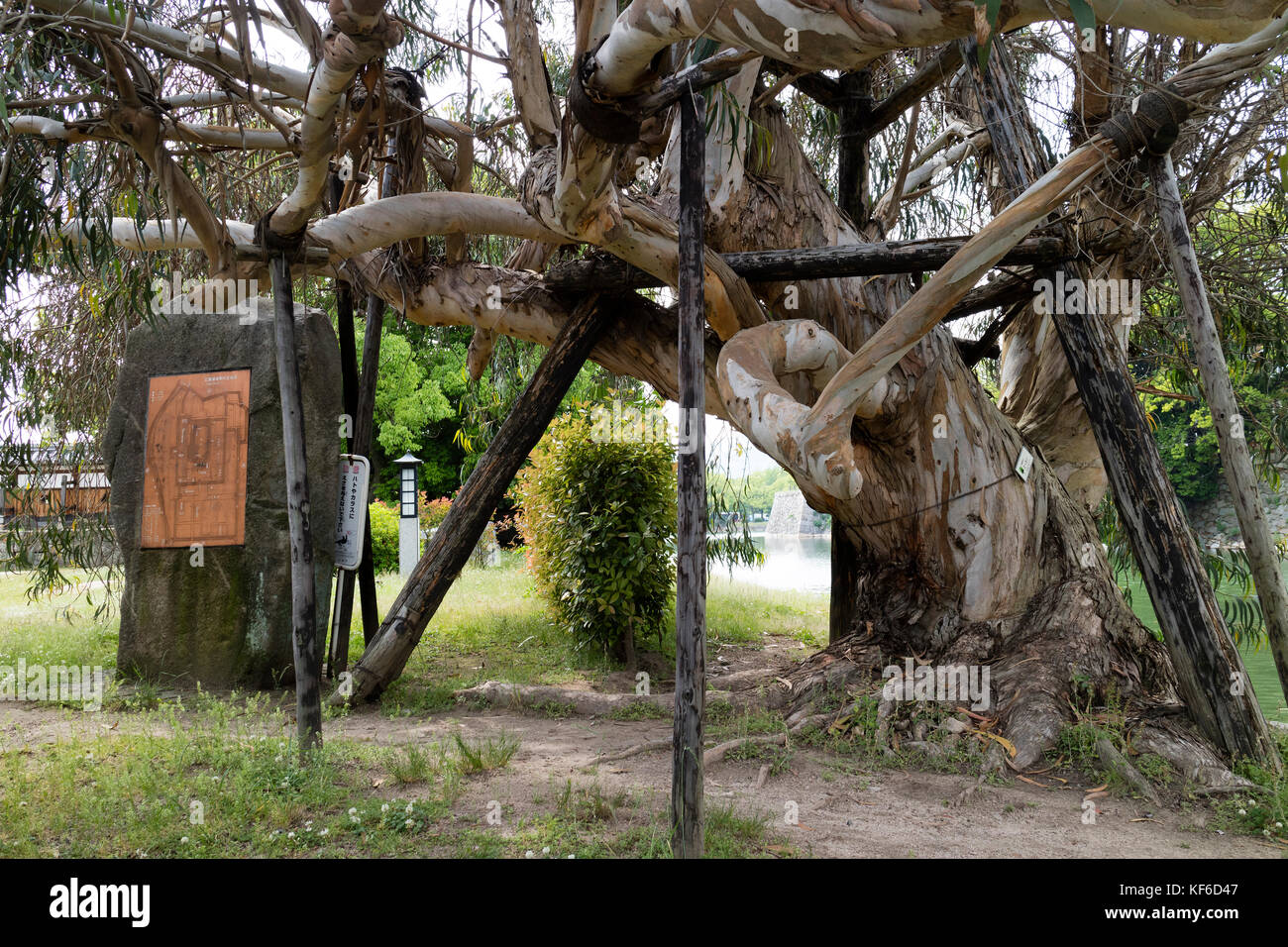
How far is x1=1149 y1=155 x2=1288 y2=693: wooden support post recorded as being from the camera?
3.97 metres

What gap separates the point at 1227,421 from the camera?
4.01 metres

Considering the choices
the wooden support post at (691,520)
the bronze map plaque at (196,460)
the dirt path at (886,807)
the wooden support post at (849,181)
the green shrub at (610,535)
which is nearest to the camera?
the wooden support post at (691,520)

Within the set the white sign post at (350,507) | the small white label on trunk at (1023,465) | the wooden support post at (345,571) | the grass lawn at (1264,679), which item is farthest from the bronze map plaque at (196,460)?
the grass lawn at (1264,679)

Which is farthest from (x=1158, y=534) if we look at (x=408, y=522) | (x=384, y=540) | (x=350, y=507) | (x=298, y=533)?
(x=384, y=540)

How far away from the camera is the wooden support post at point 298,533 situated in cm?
392

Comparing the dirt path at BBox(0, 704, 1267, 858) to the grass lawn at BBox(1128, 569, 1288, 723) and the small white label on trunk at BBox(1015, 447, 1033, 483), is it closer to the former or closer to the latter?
the small white label on trunk at BBox(1015, 447, 1033, 483)

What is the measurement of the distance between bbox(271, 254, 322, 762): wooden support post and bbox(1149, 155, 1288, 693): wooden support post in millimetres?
4087

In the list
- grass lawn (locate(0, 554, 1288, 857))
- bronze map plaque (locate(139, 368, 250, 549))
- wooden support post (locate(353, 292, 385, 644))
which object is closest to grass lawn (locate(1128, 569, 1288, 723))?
grass lawn (locate(0, 554, 1288, 857))

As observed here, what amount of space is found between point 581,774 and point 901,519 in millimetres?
2580

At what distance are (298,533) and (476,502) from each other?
1766 mm

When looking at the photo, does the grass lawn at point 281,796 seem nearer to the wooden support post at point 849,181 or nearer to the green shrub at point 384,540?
the wooden support post at point 849,181

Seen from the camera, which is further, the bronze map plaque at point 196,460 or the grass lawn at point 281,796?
the bronze map plaque at point 196,460

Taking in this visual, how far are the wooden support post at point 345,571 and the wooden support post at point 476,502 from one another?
1.51 feet

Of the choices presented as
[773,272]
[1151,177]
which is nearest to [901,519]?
[773,272]
